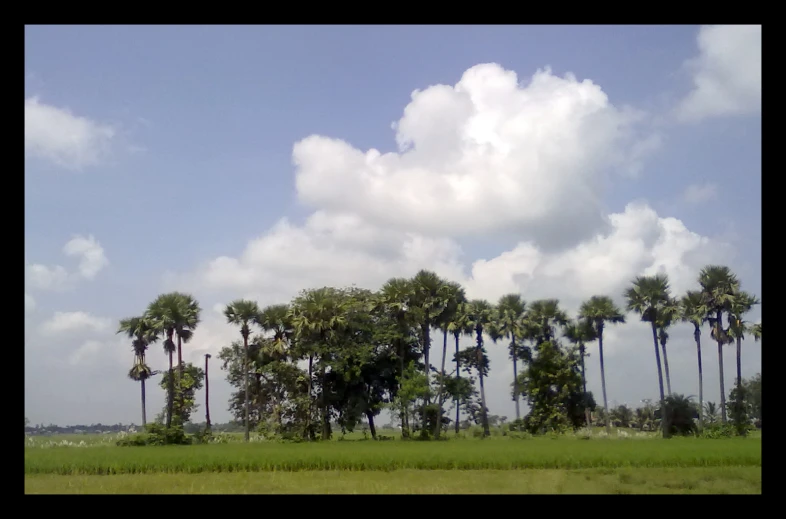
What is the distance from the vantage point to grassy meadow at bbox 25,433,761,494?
48.4 ft

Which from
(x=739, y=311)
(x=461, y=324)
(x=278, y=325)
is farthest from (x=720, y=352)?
(x=278, y=325)

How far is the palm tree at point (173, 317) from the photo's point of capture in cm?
3772

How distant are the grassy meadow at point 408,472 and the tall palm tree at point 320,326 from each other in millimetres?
16652

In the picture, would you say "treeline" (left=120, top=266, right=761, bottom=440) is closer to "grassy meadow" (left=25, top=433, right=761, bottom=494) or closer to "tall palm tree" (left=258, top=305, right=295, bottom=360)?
"tall palm tree" (left=258, top=305, right=295, bottom=360)

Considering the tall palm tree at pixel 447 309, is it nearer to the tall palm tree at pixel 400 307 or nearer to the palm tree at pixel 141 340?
the tall palm tree at pixel 400 307

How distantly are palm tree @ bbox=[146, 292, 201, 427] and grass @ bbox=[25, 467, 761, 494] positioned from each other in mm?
20389

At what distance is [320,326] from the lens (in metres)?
38.8

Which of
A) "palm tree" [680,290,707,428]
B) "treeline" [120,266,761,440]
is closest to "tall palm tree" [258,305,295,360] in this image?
"treeline" [120,266,761,440]

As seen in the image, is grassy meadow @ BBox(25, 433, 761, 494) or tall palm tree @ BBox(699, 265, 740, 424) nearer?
grassy meadow @ BBox(25, 433, 761, 494)

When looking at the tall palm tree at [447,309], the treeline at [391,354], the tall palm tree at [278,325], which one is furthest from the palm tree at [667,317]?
the tall palm tree at [278,325]

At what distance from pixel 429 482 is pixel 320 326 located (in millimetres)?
23694
